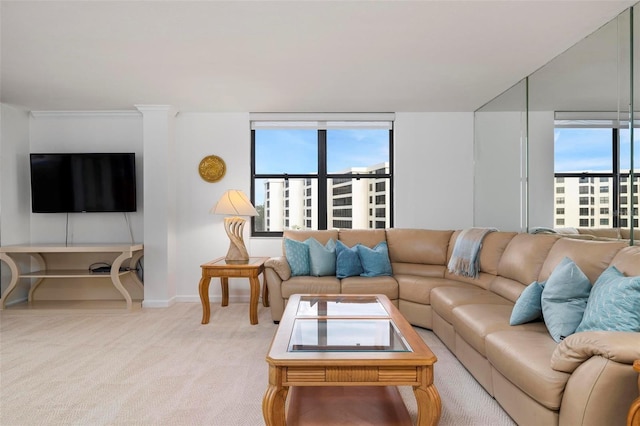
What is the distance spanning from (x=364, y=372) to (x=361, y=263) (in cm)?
249

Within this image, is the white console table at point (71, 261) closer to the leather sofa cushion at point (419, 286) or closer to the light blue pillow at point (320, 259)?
the light blue pillow at point (320, 259)

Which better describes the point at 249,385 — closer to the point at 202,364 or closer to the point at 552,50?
the point at 202,364

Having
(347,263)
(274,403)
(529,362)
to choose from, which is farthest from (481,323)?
(347,263)

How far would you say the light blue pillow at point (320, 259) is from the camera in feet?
14.0

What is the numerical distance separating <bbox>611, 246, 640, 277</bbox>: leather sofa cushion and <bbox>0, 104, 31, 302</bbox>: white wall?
19.4 feet

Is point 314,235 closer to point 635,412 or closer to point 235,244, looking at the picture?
point 235,244

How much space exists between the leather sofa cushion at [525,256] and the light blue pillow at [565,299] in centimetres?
68

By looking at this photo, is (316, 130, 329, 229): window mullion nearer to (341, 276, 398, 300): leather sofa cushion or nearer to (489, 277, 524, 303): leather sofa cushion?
(341, 276, 398, 300): leather sofa cushion

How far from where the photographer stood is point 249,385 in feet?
8.62

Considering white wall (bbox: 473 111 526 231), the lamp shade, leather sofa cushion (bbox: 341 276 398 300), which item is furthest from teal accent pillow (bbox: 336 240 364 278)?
white wall (bbox: 473 111 526 231)

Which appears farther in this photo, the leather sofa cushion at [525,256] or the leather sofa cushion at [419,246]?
the leather sofa cushion at [419,246]

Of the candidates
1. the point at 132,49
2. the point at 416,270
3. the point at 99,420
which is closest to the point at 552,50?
the point at 416,270

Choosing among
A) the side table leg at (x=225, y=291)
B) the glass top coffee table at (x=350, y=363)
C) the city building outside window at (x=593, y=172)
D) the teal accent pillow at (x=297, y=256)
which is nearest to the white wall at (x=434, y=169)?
the teal accent pillow at (x=297, y=256)

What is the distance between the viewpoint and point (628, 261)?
86.2 inches
